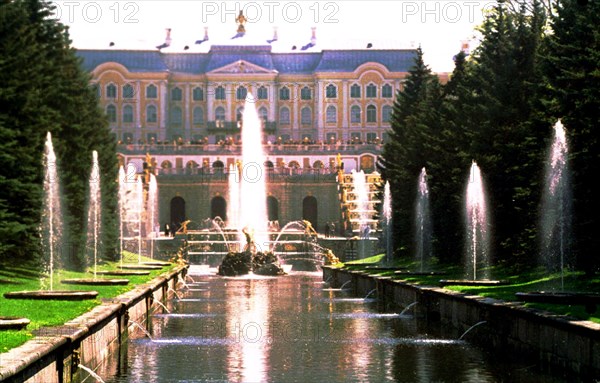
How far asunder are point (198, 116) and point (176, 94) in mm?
3096

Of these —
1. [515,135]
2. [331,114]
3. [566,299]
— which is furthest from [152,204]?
[566,299]

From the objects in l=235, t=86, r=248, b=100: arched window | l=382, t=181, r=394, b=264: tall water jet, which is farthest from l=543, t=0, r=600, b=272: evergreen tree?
l=235, t=86, r=248, b=100: arched window

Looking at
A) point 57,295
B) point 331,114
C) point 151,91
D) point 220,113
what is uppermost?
point 151,91

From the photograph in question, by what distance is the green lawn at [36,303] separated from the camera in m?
14.6

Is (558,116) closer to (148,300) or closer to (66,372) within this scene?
(148,300)

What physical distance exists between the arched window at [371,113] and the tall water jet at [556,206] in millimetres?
96757

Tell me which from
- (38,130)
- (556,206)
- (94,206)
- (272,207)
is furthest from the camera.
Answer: (272,207)

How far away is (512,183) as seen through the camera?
104 ft

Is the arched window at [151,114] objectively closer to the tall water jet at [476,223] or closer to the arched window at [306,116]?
the arched window at [306,116]

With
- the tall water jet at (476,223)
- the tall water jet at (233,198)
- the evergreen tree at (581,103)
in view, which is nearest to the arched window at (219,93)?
the tall water jet at (233,198)

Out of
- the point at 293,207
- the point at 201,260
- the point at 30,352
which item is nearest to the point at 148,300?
the point at 30,352

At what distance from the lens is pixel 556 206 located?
26.1 meters

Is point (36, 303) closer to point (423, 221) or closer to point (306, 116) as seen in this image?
point (423, 221)

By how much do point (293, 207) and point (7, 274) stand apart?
217ft
